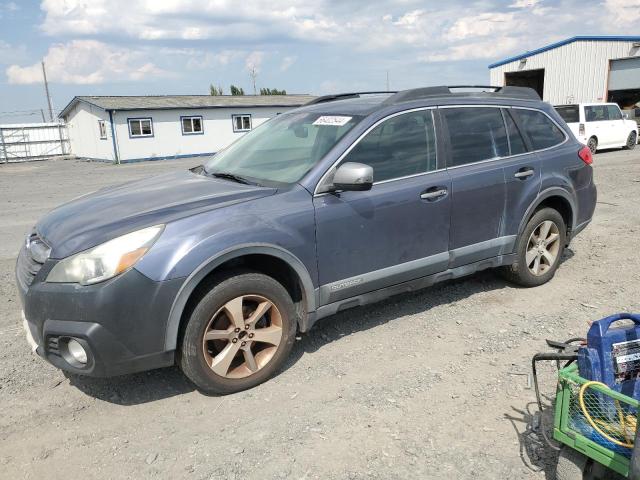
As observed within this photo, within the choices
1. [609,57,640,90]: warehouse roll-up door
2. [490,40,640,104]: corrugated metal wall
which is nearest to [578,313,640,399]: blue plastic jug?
[490,40,640,104]: corrugated metal wall

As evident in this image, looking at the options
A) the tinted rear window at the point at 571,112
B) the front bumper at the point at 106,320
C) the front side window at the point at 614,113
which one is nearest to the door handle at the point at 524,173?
the front bumper at the point at 106,320

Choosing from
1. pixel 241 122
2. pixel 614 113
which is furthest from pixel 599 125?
pixel 241 122

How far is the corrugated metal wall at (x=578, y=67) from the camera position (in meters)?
27.7

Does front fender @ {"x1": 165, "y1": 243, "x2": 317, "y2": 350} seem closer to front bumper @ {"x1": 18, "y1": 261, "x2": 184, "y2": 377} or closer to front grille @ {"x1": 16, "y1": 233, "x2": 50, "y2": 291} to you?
front bumper @ {"x1": 18, "y1": 261, "x2": 184, "y2": 377}

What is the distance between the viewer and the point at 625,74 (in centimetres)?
2733

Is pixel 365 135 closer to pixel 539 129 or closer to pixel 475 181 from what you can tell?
pixel 475 181

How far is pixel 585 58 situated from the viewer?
28781mm

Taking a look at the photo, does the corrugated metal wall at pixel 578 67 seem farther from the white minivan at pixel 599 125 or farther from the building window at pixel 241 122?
the building window at pixel 241 122

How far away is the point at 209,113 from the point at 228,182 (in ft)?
93.3

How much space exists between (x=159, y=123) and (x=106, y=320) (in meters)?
28.4

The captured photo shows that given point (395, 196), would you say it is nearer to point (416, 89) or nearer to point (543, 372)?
point (416, 89)

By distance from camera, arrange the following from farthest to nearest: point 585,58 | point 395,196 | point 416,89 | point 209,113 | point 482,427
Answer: point 209,113, point 585,58, point 416,89, point 395,196, point 482,427

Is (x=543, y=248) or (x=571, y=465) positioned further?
(x=543, y=248)

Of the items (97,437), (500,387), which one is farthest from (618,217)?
(97,437)
